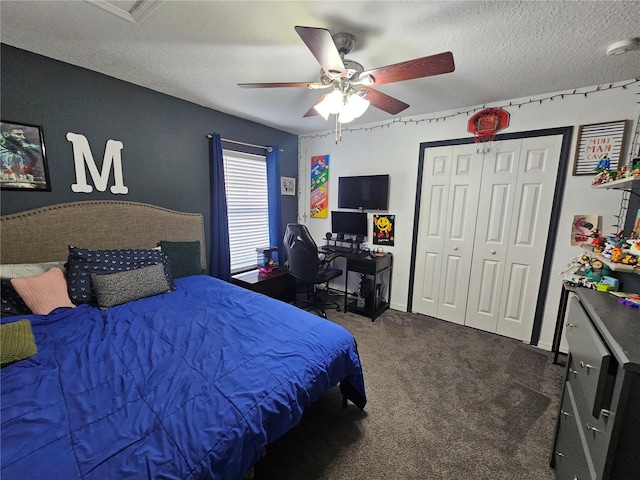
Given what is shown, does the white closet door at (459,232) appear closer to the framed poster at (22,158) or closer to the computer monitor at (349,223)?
the computer monitor at (349,223)

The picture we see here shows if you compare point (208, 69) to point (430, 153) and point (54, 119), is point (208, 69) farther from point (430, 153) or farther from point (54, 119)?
point (430, 153)

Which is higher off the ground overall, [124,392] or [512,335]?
[124,392]

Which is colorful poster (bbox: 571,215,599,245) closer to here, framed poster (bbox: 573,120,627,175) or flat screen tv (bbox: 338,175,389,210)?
framed poster (bbox: 573,120,627,175)

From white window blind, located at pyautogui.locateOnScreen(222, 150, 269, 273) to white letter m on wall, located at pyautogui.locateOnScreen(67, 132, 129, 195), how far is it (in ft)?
3.59

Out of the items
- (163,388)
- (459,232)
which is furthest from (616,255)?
(163,388)

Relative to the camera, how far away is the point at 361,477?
1355mm

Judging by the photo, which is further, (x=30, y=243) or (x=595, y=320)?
(x=30, y=243)

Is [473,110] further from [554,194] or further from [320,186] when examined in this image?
[320,186]

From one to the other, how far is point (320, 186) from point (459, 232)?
2.00 meters

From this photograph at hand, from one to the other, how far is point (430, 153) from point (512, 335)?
2155 millimetres

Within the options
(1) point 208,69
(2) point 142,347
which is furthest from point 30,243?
(1) point 208,69

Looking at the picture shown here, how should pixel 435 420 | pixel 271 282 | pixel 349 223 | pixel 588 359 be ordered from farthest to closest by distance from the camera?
pixel 349 223 < pixel 271 282 < pixel 435 420 < pixel 588 359

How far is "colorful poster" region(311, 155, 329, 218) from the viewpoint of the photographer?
3.87 m

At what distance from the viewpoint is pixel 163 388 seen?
1.10 m
